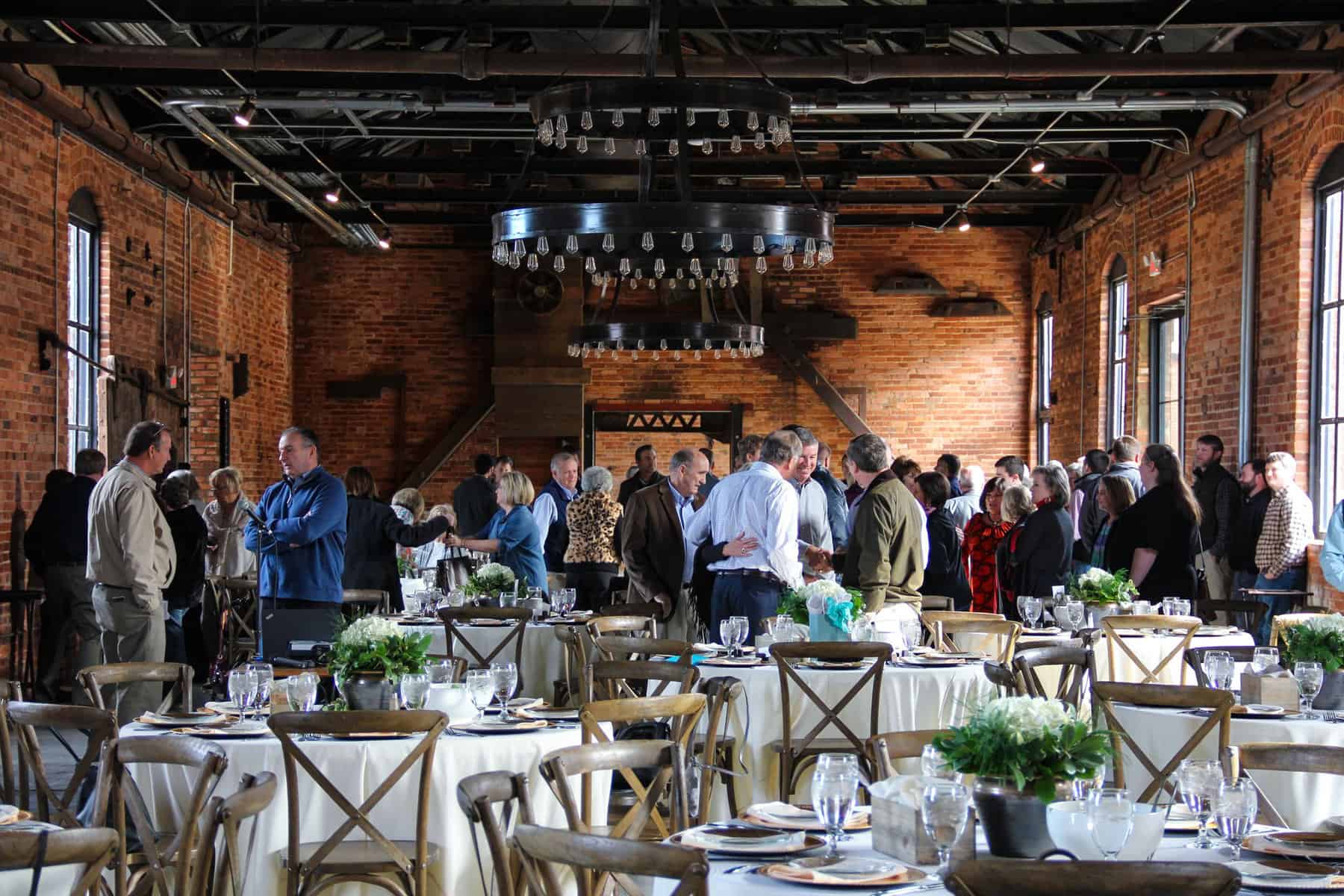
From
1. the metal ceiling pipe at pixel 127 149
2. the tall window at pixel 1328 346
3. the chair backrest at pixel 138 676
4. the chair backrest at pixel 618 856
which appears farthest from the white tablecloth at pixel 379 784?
the tall window at pixel 1328 346

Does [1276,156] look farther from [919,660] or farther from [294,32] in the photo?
[294,32]

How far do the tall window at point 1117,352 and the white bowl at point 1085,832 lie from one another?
1212 centimetres

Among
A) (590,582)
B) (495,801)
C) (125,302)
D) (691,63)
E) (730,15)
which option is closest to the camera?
(495,801)

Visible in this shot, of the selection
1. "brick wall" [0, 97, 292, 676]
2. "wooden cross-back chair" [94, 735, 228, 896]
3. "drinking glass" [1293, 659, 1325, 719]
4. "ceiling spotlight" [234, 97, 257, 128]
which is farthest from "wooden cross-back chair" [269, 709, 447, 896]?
"ceiling spotlight" [234, 97, 257, 128]

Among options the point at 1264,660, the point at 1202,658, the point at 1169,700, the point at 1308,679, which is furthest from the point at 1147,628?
the point at 1169,700

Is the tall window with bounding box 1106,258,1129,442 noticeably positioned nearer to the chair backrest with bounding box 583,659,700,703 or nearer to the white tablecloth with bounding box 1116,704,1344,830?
the white tablecloth with bounding box 1116,704,1344,830

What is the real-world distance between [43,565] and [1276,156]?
8576mm

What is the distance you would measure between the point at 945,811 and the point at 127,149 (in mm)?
10565

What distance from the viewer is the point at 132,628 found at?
7875 mm

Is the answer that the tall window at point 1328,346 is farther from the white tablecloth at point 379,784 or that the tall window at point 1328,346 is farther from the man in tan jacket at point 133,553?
the white tablecloth at point 379,784

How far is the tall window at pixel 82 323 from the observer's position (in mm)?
11523

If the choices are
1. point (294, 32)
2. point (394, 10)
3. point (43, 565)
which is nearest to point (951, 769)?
point (394, 10)

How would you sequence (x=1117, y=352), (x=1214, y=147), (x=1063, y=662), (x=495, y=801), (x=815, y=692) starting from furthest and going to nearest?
(x=1117, y=352), (x=1214, y=147), (x=815, y=692), (x=1063, y=662), (x=495, y=801)

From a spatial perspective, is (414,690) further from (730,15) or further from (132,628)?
(730,15)
